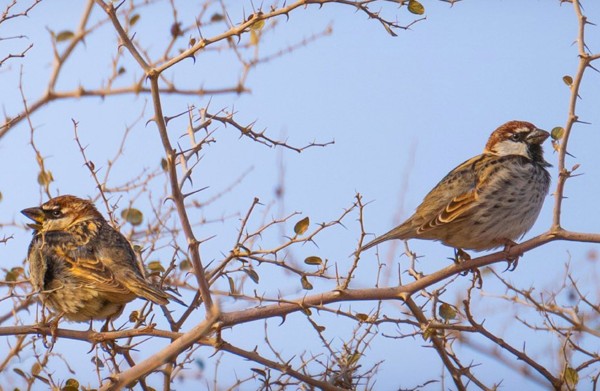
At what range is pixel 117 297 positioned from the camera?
16.4ft

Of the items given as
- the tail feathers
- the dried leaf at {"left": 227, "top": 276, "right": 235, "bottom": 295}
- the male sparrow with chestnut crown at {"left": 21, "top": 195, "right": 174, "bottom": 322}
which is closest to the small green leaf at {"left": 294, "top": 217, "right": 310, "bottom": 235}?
the dried leaf at {"left": 227, "top": 276, "right": 235, "bottom": 295}

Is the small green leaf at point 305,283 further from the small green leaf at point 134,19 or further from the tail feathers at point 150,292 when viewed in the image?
the small green leaf at point 134,19

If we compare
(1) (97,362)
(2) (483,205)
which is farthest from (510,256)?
(1) (97,362)

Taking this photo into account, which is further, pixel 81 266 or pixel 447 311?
pixel 81 266

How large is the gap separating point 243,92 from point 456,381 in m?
2.79

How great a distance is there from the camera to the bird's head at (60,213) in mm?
5613

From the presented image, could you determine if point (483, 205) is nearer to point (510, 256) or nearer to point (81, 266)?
point (510, 256)

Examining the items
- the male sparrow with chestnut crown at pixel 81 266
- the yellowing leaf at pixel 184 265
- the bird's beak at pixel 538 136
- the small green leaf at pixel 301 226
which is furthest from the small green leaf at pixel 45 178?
the bird's beak at pixel 538 136

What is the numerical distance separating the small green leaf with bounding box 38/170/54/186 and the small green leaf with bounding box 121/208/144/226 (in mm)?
567

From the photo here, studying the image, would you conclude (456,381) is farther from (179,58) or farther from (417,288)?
(179,58)

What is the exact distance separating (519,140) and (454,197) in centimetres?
85

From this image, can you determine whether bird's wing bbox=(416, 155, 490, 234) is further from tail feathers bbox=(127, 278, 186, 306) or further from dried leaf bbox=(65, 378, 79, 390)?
dried leaf bbox=(65, 378, 79, 390)

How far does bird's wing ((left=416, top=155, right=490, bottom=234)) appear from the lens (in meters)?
5.43

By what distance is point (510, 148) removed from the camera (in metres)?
6.14
